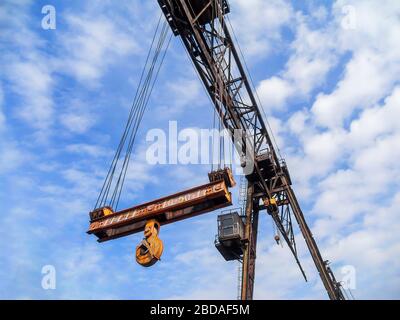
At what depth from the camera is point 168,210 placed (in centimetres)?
763

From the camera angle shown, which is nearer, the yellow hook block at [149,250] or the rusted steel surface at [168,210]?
the yellow hook block at [149,250]

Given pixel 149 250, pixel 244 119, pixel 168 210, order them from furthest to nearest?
pixel 244 119
pixel 168 210
pixel 149 250

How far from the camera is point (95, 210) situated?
854 cm

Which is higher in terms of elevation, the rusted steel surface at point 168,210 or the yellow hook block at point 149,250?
the rusted steel surface at point 168,210

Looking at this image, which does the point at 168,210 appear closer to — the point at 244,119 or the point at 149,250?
A: the point at 149,250

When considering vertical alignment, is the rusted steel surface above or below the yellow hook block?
above

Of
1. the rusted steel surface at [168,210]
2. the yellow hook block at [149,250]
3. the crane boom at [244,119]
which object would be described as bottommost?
the yellow hook block at [149,250]

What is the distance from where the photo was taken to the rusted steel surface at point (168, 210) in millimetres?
7430

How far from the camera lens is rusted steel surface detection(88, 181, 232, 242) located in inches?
293

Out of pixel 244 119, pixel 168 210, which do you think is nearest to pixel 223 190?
pixel 168 210

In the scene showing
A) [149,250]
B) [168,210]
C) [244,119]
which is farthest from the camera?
[244,119]
